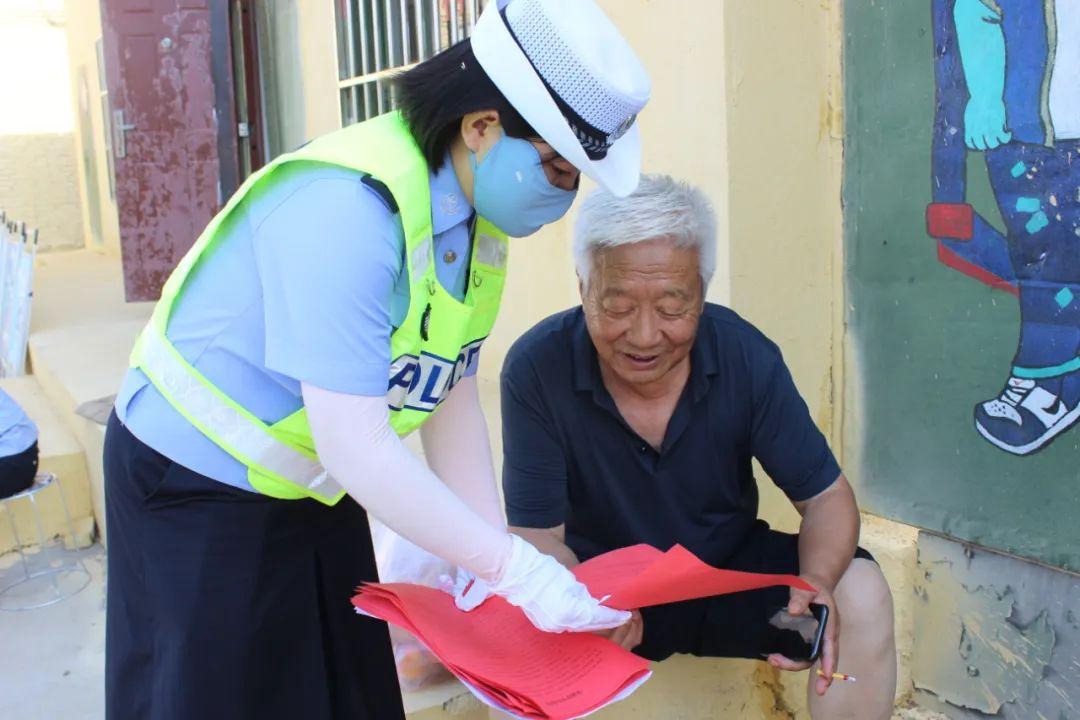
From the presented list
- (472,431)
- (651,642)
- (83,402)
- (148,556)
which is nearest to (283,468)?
(148,556)

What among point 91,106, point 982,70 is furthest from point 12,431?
point 91,106

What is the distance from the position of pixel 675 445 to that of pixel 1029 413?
0.86 meters

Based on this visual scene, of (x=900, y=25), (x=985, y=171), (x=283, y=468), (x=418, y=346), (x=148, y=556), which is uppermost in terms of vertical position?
(x=900, y=25)

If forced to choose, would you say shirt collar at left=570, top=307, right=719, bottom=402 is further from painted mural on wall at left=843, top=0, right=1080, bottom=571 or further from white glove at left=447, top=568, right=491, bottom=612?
painted mural on wall at left=843, top=0, right=1080, bottom=571

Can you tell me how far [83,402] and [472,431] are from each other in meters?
3.09

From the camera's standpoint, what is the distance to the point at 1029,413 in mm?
2381

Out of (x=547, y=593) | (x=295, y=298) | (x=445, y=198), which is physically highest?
(x=445, y=198)

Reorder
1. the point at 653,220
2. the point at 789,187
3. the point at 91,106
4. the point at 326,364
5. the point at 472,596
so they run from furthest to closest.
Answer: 1. the point at 91,106
2. the point at 789,187
3. the point at 653,220
4. the point at 472,596
5. the point at 326,364

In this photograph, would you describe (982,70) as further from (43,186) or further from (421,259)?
(43,186)

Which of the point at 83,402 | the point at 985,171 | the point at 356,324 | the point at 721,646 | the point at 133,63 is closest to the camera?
the point at 356,324

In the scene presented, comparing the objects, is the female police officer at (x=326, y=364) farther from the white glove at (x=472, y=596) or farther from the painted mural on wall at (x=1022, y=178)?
the painted mural on wall at (x=1022, y=178)

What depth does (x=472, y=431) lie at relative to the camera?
6.04 ft

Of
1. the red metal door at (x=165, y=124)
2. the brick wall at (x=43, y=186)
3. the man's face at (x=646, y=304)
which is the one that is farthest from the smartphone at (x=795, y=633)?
the brick wall at (x=43, y=186)

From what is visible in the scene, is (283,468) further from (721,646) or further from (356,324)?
(721,646)
